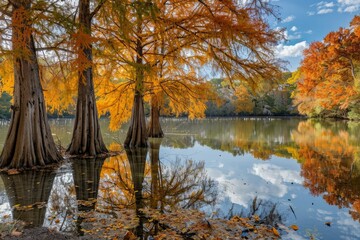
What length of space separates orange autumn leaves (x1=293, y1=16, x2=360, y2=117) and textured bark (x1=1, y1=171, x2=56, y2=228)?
21.6m

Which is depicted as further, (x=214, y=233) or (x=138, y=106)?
(x=138, y=106)

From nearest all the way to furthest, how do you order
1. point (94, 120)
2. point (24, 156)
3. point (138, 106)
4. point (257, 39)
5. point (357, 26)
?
1. point (24, 156)
2. point (257, 39)
3. point (94, 120)
4. point (138, 106)
5. point (357, 26)

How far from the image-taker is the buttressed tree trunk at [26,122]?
22.4ft

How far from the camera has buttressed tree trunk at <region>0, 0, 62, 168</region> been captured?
22.4 ft

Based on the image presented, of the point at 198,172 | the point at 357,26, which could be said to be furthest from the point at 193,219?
the point at 357,26

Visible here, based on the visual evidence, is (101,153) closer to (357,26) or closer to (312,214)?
(312,214)

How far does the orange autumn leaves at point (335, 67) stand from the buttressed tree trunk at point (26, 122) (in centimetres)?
2106

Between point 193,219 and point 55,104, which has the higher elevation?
point 55,104

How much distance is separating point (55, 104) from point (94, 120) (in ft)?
9.02

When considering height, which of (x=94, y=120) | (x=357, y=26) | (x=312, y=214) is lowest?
(x=312, y=214)

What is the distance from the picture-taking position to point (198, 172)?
7.19 meters

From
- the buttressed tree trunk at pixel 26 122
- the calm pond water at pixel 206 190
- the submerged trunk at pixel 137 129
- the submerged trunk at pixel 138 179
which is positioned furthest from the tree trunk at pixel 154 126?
the buttressed tree trunk at pixel 26 122

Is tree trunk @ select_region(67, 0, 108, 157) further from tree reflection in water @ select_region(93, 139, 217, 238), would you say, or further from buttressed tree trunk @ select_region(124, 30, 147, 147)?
buttressed tree trunk @ select_region(124, 30, 147, 147)

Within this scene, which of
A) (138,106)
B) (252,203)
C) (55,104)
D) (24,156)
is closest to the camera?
(252,203)
